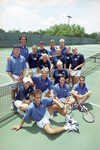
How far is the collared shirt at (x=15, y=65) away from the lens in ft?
12.6

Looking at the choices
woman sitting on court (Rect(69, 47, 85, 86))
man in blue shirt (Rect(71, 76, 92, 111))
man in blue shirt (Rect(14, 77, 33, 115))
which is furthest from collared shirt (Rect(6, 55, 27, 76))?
woman sitting on court (Rect(69, 47, 85, 86))

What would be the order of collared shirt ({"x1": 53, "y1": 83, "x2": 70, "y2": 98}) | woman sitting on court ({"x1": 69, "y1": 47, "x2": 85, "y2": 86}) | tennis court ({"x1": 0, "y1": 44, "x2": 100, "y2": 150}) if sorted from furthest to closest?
woman sitting on court ({"x1": 69, "y1": 47, "x2": 85, "y2": 86}) → collared shirt ({"x1": 53, "y1": 83, "x2": 70, "y2": 98}) → tennis court ({"x1": 0, "y1": 44, "x2": 100, "y2": 150})

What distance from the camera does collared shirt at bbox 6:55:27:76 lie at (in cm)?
384

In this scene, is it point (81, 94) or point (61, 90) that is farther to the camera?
point (81, 94)

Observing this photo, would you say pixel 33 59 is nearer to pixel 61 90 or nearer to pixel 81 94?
pixel 61 90

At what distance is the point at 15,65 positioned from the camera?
3.90 metres

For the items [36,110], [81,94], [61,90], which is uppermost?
[61,90]

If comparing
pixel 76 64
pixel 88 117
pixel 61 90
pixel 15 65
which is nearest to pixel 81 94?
pixel 61 90

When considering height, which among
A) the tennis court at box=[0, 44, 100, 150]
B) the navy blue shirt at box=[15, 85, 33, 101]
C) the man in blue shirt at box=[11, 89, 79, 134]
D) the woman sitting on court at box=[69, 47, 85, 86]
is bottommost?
the tennis court at box=[0, 44, 100, 150]

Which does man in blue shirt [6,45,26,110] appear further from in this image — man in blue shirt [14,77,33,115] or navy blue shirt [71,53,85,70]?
navy blue shirt [71,53,85,70]

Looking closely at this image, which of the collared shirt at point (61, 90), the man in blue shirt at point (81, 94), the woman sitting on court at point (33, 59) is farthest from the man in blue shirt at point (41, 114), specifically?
the woman sitting on court at point (33, 59)

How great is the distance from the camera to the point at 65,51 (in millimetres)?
5891

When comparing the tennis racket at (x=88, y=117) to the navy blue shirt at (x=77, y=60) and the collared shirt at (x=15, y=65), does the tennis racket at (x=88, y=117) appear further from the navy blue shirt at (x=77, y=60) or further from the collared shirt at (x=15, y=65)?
the collared shirt at (x=15, y=65)

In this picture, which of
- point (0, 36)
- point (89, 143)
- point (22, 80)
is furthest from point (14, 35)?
point (89, 143)
